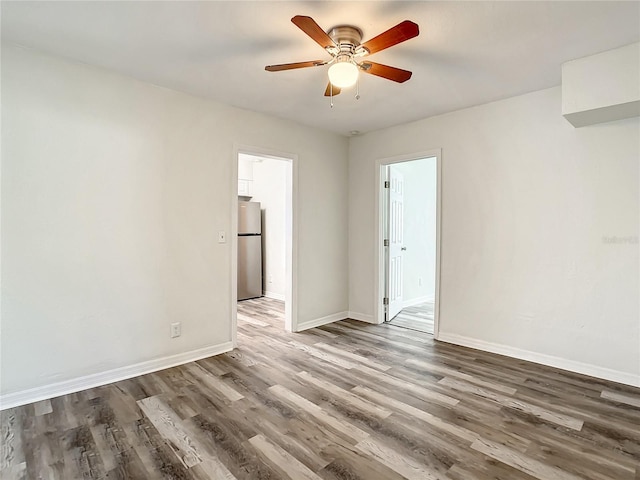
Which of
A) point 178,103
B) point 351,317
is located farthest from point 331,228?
point 178,103

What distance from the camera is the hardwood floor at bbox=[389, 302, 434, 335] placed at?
14.2 ft

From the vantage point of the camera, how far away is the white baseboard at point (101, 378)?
7.84 feet

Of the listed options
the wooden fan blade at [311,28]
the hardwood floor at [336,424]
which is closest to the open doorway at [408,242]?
the hardwood floor at [336,424]

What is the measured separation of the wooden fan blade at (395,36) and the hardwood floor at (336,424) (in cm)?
229

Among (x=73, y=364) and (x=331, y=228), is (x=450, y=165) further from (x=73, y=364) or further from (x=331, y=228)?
(x=73, y=364)

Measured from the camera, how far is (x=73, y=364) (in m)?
2.60

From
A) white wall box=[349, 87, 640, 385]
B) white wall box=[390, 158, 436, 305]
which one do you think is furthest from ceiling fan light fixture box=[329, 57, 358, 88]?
white wall box=[390, 158, 436, 305]

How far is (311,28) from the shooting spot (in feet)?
5.85

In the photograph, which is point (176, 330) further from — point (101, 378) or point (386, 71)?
point (386, 71)

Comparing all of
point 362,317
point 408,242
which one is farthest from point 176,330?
point 408,242

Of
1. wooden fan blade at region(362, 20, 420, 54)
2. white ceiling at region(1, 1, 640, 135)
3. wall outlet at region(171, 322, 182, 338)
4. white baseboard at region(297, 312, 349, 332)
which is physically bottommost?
white baseboard at region(297, 312, 349, 332)

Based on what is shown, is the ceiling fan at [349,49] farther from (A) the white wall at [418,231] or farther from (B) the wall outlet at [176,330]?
(A) the white wall at [418,231]

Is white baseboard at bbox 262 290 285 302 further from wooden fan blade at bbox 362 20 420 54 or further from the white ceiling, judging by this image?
wooden fan blade at bbox 362 20 420 54

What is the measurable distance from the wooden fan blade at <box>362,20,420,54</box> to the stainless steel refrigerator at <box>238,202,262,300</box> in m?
4.34
